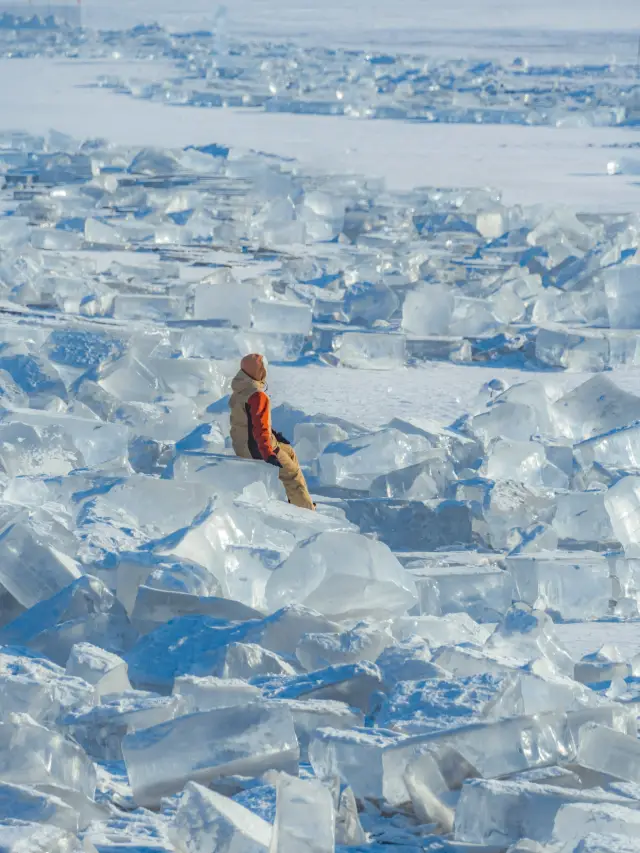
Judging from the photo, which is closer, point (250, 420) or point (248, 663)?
point (248, 663)

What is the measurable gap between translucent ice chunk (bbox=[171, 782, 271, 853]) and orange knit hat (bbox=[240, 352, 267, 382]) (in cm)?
267

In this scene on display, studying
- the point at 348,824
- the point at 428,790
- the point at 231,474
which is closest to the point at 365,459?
the point at 231,474

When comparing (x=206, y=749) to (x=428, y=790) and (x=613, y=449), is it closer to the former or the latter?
(x=428, y=790)

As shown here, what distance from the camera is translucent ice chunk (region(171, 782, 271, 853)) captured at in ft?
8.32

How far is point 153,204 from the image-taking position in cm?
1291

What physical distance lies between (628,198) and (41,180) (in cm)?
568

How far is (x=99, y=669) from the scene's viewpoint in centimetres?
344

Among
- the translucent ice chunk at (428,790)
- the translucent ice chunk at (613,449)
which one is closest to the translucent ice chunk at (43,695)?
the translucent ice chunk at (428,790)

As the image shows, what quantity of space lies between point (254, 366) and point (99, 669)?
195cm

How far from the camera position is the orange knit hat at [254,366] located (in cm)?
519

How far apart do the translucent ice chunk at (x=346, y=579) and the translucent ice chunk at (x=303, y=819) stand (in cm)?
135

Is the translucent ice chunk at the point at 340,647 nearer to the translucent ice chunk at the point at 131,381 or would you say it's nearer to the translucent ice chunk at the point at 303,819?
the translucent ice chunk at the point at 303,819

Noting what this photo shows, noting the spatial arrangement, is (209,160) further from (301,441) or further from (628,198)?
(301,441)

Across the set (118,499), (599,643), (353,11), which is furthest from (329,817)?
(353,11)
